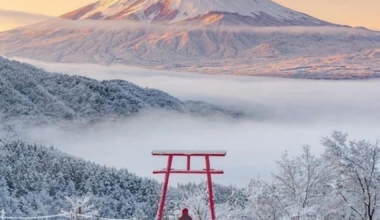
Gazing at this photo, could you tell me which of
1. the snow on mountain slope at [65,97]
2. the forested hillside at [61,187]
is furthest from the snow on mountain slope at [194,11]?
the forested hillside at [61,187]

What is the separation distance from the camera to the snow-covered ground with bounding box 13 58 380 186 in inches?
4215

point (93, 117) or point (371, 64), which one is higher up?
point (371, 64)

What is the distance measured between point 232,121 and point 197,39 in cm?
4806

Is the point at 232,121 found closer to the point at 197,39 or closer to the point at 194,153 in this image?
the point at 197,39

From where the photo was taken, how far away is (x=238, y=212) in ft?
41.8

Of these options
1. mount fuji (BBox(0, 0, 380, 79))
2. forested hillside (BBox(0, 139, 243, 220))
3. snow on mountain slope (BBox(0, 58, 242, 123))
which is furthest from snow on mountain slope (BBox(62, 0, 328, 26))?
forested hillside (BBox(0, 139, 243, 220))

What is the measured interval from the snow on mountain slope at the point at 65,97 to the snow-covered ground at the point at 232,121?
285 cm

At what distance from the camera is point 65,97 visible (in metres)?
99.4

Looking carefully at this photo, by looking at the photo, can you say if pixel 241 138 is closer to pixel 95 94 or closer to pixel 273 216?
pixel 95 94

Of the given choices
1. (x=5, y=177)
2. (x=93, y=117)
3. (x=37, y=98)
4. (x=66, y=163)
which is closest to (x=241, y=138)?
(x=93, y=117)

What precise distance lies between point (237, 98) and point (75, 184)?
331 feet

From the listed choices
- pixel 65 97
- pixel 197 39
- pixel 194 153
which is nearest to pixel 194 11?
pixel 197 39

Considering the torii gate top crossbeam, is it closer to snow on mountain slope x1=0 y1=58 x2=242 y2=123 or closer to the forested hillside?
the forested hillside

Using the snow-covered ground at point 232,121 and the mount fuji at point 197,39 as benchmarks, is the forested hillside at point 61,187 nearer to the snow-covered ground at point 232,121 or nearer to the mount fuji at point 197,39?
the snow-covered ground at point 232,121
